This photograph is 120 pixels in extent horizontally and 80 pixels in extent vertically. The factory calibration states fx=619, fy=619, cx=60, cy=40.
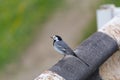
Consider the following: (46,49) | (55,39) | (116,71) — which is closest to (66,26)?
(46,49)

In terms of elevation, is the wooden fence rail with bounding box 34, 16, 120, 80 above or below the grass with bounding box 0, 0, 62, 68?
above

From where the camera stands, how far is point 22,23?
40.5 feet

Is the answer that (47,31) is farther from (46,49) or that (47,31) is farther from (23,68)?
(23,68)

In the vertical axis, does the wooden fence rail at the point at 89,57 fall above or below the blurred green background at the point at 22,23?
above

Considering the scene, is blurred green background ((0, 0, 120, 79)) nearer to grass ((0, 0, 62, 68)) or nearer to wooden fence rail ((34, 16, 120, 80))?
grass ((0, 0, 62, 68))

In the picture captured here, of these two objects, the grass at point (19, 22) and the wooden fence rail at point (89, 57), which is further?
the grass at point (19, 22)

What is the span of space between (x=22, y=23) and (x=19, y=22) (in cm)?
7

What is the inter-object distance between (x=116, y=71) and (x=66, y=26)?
9378 mm

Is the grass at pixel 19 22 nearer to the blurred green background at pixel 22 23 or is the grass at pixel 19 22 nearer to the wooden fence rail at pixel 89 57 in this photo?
the blurred green background at pixel 22 23

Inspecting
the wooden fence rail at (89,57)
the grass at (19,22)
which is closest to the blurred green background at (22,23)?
the grass at (19,22)

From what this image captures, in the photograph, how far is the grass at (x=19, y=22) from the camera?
11.4 m

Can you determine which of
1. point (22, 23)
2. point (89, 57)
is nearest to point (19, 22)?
point (22, 23)

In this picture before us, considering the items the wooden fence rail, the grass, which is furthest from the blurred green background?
the wooden fence rail

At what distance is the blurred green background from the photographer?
1134 cm
